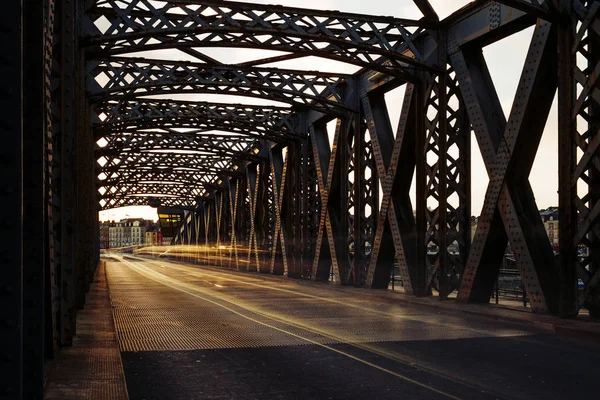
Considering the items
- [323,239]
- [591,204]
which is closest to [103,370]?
[591,204]

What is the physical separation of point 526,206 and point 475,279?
2.11 meters

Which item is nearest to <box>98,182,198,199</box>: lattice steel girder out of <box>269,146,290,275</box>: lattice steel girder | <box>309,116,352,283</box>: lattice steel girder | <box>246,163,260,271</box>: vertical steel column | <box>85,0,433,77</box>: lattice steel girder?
<box>246,163,260,271</box>: vertical steel column

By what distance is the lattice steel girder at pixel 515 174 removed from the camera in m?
13.2

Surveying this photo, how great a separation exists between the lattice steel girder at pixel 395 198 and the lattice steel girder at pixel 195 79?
2337 millimetres

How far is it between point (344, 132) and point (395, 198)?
509cm

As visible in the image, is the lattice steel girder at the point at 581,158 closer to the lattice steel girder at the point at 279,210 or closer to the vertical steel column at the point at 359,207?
the vertical steel column at the point at 359,207

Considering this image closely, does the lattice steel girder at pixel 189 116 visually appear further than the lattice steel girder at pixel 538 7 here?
Yes

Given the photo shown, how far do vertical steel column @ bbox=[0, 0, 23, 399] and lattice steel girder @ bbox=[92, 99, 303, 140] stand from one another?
22985 millimetres

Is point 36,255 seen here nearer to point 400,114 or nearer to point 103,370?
point 103,370

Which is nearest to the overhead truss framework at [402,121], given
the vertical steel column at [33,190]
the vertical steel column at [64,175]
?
the vertical steel column at [64,175]

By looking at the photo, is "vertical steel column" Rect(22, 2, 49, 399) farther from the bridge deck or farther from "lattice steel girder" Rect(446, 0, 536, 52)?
"lattice steel girder" Rect(446, 0, 536, 52)

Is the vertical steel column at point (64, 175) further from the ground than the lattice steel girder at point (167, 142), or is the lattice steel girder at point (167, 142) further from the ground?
the lattice steel girder at point (167, 142)

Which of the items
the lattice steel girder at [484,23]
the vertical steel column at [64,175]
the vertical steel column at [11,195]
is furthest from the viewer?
the lattice steel girder at [484,23]

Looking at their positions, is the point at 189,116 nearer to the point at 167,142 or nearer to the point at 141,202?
the point at 167,142
